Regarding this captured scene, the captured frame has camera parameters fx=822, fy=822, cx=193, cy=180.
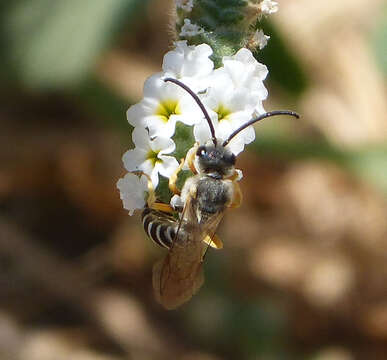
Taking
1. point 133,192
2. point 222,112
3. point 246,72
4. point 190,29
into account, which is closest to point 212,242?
point 133,192

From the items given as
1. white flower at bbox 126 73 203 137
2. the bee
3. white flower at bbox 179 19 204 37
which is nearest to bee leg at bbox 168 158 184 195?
the bee

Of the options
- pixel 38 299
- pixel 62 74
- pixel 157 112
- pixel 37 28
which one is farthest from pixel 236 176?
pixel 38 299

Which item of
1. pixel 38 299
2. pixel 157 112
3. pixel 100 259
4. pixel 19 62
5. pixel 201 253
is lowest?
pixel 201 253

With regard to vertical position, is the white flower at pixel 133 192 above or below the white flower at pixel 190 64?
below

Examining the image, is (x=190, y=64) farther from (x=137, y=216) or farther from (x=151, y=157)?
(x=137, y=216)

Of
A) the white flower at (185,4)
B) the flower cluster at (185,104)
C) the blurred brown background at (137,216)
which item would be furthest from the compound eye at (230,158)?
the blurred brown background at (137,216)

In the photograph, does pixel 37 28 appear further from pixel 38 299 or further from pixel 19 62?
pixel 38 299

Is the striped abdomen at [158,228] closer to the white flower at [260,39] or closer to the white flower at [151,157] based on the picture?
the white flower at [151,157]
